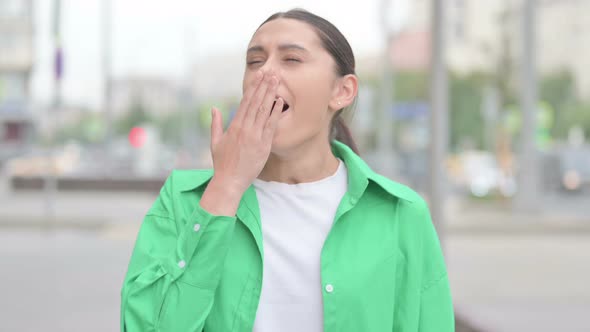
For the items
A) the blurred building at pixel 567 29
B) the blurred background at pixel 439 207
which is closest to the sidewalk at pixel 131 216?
the blurred background at pixel 439 207

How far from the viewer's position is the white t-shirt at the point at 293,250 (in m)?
1.81

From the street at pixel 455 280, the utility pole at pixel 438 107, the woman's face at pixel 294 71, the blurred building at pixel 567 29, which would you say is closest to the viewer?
the woman's face at pixel 294 71

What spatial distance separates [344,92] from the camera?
6.43ft

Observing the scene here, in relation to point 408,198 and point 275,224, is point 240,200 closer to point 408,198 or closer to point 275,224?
point 275,224

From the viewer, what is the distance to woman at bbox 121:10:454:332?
1711 mm

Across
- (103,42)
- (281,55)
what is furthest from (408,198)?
(103,42)

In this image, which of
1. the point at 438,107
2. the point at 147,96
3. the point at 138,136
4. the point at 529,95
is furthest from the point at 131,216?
the point at 147,96

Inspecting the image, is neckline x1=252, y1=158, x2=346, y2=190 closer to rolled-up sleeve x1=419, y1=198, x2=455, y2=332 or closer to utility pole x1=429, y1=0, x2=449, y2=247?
rolled-up sleeve x1=419, y1=198, x2=455, y2=332

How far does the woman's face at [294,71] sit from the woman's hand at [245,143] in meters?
0.06

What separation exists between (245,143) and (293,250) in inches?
9.9

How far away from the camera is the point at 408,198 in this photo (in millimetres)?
1873

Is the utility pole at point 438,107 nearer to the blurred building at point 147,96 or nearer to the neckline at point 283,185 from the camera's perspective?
the neckline at point 283,185

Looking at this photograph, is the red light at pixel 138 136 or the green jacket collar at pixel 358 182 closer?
the green jacket collar at pixel 358 182

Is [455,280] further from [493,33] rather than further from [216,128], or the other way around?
[493,33]
